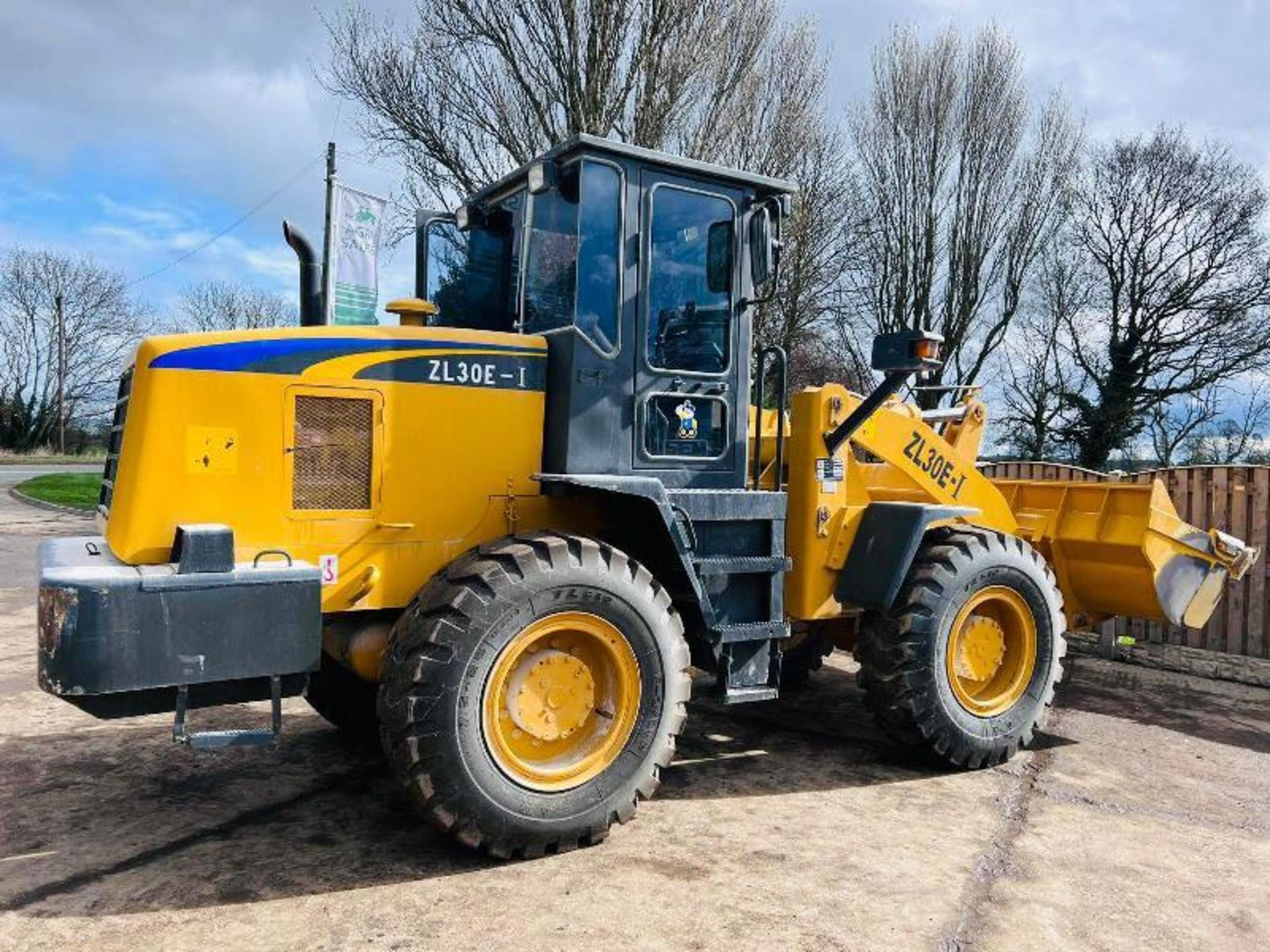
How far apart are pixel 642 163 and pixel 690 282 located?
1.95 ft

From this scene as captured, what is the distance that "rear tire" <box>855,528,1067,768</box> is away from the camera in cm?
486

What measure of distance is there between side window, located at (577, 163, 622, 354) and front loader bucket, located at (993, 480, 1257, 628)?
141 inches

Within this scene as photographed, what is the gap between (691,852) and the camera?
153 inches

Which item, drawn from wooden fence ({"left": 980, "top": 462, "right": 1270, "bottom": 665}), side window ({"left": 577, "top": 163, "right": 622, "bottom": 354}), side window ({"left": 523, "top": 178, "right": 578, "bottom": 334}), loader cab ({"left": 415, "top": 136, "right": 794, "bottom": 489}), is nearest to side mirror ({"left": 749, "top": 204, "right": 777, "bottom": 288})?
loader cab ({"left": 415, "top": 136, "right": 794, "bottom": 489})

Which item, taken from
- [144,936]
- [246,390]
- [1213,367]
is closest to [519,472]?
[246,390]

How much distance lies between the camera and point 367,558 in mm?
3930

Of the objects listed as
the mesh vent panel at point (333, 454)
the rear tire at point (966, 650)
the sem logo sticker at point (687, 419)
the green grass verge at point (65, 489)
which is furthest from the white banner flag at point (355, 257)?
the green grass verge at point (65, 489)

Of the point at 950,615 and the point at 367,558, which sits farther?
the point at 950,615

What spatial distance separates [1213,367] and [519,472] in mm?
24738

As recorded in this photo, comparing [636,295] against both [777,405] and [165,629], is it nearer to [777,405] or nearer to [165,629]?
[777,405]

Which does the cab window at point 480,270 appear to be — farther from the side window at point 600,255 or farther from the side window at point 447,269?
the side window at point 600,255

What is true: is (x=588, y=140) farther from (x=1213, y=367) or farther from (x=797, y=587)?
(x=1213, y=367)

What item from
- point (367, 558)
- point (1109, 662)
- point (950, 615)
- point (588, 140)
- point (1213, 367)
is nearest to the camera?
point (367, 558)

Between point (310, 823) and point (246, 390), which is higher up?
point (246, 390)
